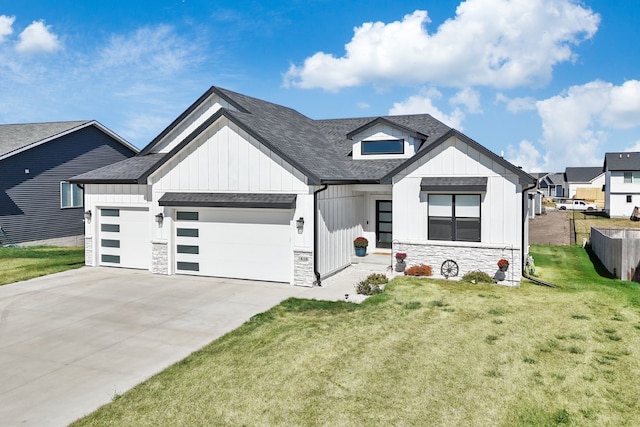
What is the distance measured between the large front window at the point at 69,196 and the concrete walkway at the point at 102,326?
1247cm

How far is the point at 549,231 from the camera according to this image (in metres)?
31.5

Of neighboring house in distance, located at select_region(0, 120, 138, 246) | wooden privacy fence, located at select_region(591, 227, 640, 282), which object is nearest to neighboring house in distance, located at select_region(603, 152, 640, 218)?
wooden privacy fence, located at select_region(591, 227, 640, 282)

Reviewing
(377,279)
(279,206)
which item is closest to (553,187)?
(377,279)

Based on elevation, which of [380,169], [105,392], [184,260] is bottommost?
[105,392]

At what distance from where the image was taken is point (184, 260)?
16.7 meters

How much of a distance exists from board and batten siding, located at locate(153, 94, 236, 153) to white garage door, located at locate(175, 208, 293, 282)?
4.55 metres

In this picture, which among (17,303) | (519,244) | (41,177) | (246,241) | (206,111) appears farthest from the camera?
(41,177)

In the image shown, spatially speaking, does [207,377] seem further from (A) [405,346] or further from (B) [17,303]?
(B) [17,303]

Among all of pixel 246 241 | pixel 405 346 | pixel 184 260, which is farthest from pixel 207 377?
pixel 184 260

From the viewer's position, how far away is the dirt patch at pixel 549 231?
2711 cm

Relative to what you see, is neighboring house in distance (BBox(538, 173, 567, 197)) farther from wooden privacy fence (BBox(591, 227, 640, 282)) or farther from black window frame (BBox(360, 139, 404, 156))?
black window frame (BBox(360, 139, 404, 156))

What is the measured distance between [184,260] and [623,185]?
44.9 m

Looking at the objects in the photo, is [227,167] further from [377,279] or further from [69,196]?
[69,196]

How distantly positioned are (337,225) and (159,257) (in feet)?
22.1
